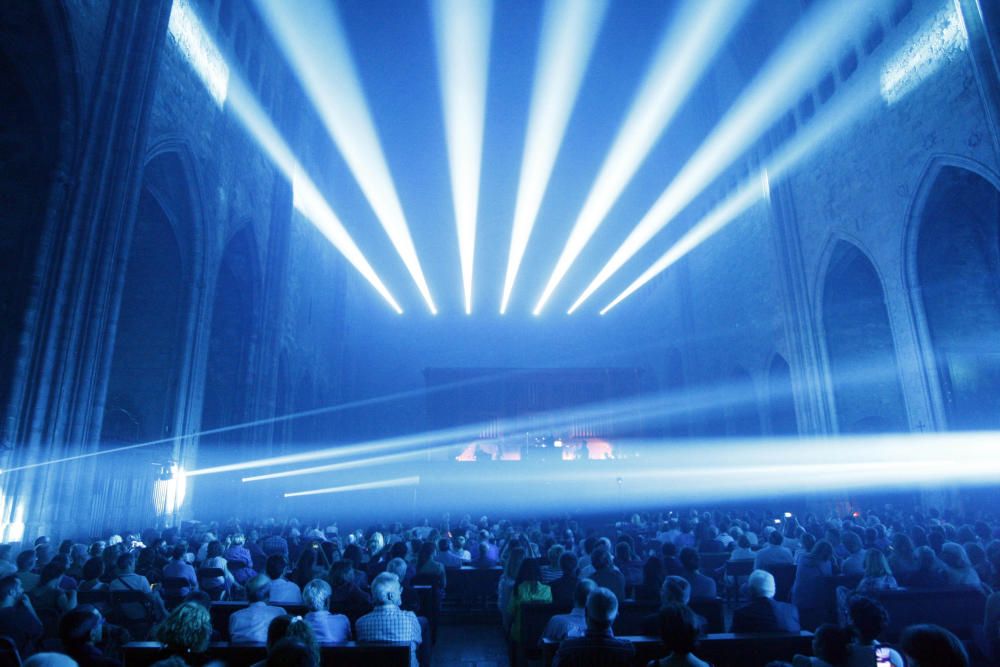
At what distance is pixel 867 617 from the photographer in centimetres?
314

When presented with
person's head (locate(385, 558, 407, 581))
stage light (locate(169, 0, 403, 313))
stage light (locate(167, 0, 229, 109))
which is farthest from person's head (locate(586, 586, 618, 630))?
stage light (locate(169, 0, 403, 313))

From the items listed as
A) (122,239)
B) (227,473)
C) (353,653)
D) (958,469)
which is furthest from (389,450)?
(353,653)

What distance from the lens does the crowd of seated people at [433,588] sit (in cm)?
311

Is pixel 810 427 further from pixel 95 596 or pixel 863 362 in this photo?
pixel 95 596

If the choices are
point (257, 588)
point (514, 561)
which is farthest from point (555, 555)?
point (257, 588)

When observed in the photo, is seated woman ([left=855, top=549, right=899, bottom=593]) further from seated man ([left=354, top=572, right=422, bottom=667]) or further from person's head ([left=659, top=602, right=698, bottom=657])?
seated man ([left=354, top=572, right=422, bottom=667])

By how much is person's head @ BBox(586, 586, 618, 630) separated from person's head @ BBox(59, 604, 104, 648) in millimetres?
2505

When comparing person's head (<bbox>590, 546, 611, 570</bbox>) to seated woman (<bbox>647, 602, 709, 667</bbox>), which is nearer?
seated woman (<bbox>647, 602, 709, 667</bbox>)

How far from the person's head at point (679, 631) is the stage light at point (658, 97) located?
19380 millimetres

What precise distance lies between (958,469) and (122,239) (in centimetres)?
1690

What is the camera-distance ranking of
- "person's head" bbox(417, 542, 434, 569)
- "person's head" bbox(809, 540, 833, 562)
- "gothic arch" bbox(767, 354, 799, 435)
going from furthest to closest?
"gothic arch" bbox(767, 354, 799, 435)
"person's head" bbox(417, 542, 434, 569)
"person's head" bbox(809, 540, 833, 562)

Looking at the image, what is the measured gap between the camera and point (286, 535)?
1100cm

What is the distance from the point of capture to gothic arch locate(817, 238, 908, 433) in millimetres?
16656

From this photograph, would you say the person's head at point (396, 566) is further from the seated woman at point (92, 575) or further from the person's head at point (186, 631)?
the person's head at point (186, 631)
